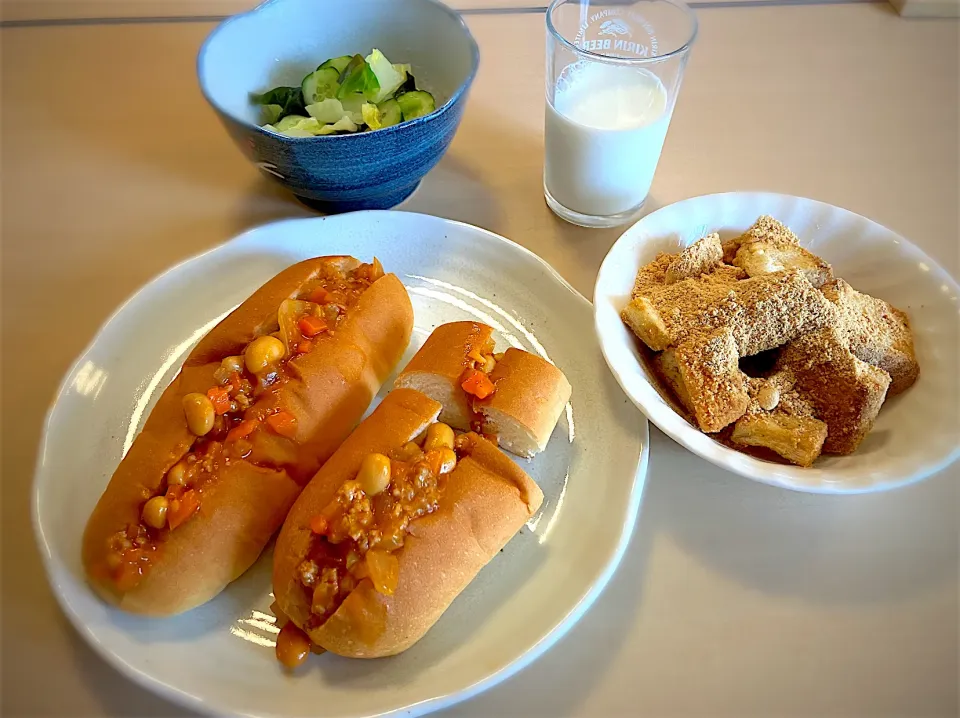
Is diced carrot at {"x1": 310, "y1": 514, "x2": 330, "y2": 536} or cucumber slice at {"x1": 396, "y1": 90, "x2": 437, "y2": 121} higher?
cucumber slice at {"x1": 396, "y1": 90, "x2": 437, "y2": 121}

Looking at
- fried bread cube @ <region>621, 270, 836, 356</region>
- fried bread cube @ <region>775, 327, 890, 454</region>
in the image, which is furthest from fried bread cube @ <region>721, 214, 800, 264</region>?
fried bread cube @ <region>775, 327, 890, 454</region>

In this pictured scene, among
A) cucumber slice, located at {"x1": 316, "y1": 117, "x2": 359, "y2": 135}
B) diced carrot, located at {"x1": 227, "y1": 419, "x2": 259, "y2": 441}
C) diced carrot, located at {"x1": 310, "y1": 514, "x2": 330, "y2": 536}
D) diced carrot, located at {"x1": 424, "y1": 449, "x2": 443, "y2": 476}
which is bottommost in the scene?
diced carrot, located at {"x1": 310, "y1": 514, "x2": 330, "y2": 536}

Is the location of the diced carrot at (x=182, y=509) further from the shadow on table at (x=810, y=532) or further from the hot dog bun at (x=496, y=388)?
the shadow on table at (x=810, y=532)

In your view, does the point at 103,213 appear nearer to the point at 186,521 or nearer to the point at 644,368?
the point at 186,521

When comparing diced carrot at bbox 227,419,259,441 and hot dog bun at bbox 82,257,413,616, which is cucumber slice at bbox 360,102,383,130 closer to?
hot dog bun at bbox 82,257,413,616

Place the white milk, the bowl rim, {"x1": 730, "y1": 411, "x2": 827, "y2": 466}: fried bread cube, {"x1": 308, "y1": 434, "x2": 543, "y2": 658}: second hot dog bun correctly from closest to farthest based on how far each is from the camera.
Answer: {"x1": 308, "y1": 434, "x2": 543, "y2": 658}: second hot dog bun < {"x1": 730, "y1": 411, "x2": 827, "y2": 466}: fried bread cube < the bowl rim < the white milk

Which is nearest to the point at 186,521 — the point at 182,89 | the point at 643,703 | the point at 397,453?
the point at 397,453

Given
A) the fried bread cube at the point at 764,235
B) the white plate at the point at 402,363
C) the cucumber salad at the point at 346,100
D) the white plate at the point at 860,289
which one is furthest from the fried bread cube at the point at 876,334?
the cucumber salad at the point at 346,100
